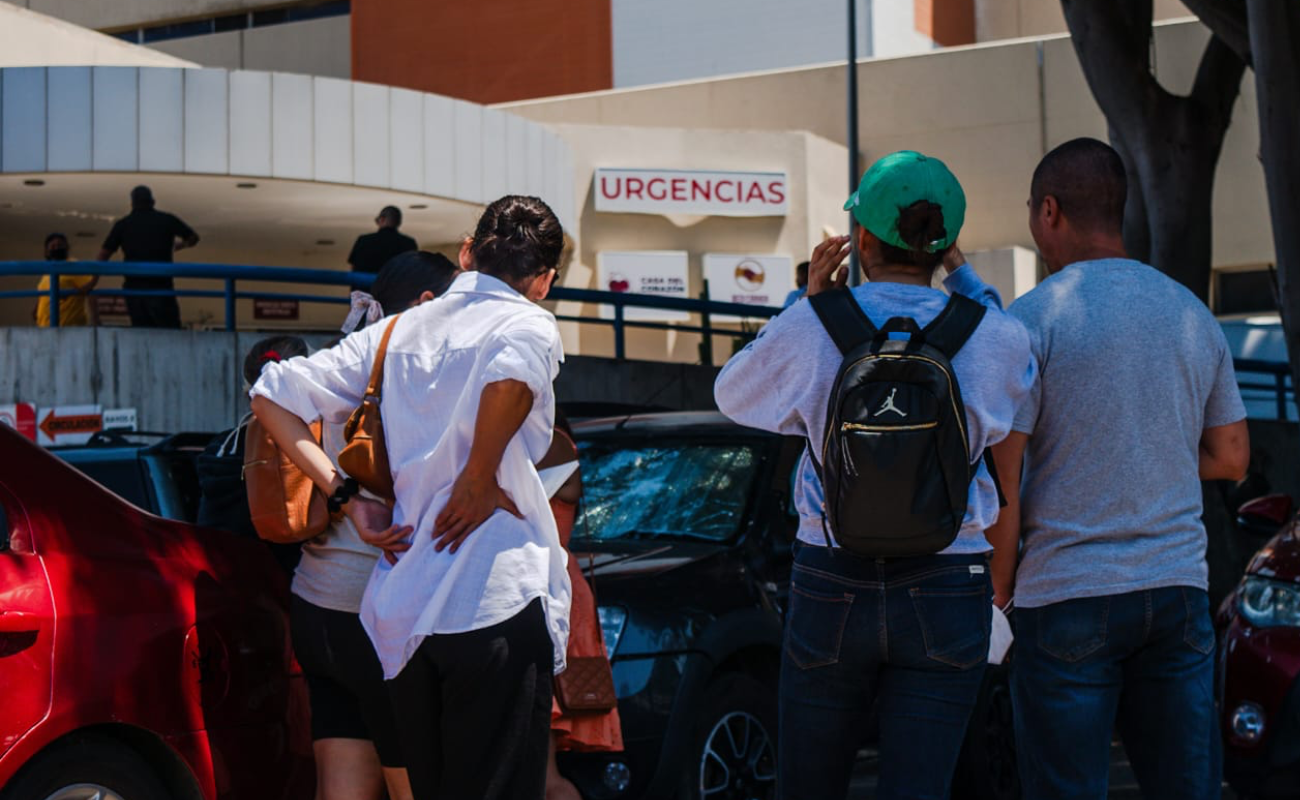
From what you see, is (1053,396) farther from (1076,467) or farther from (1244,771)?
(1244,771)

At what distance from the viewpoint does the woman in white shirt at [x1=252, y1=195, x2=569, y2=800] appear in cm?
339

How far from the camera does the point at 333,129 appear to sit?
20438 millimetres

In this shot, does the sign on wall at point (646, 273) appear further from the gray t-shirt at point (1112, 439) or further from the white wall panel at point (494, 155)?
the gray t-shirt at point (1112, 439)

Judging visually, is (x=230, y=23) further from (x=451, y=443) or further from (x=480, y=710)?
(x=480, y=710)

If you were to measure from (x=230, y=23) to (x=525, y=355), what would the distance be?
123 ft

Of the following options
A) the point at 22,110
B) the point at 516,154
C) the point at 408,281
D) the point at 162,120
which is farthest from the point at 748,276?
the point at 408,281

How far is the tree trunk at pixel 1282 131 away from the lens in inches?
372

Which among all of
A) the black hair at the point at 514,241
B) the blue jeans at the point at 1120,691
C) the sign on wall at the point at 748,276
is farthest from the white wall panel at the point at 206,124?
the blue jeans at the point at 1120,691

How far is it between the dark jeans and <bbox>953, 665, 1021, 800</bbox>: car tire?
10.7ft

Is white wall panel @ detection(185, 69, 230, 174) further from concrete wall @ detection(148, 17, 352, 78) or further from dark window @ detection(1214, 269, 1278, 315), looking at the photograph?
concrete wall @ detection(148, 17, 352, 78)

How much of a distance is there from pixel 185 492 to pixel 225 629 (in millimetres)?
1238

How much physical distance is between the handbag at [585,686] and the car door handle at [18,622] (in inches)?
48.9

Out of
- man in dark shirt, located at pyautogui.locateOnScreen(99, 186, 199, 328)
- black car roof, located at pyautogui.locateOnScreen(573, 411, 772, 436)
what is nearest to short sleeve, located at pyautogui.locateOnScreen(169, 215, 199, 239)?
man in dark shirt, located at pyautogui.locateOnScreen(99, 186, 199, 328)

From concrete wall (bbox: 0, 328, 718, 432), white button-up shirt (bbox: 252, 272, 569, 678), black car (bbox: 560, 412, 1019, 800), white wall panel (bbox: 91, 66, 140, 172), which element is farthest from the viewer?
white wall panel (bbox: 91, 66, 140, 172)
